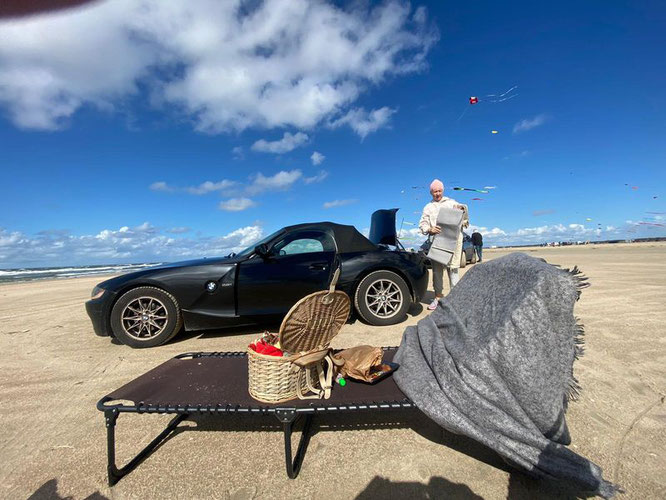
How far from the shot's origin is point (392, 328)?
430cm

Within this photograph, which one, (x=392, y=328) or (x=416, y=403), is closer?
(x=416, y=403)

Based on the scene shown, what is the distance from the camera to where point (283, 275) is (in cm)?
411

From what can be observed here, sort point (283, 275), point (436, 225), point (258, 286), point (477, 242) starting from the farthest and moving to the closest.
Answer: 1. point (477, 242)
2. point (436, 225)
3. point (283, 275)
4. point (258, 286)

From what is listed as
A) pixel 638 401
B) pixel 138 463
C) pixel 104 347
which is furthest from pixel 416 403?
pixel 104 347

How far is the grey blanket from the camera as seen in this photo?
145 cm

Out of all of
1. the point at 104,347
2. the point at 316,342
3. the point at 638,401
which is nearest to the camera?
the point at 316,342

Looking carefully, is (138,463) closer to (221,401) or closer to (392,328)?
(221,401)

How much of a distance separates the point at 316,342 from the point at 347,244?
271 centimetres

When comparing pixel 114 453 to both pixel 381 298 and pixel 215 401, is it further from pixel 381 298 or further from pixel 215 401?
pixel 381 298

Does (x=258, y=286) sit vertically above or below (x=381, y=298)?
above

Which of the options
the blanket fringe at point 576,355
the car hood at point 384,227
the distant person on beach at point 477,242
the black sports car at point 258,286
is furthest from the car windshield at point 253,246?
the distant person on beach at point 477,242

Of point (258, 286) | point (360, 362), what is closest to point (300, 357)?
point (360, 362)

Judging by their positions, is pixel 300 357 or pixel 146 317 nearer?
pixel 300 357

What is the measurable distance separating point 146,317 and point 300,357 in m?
3.05
